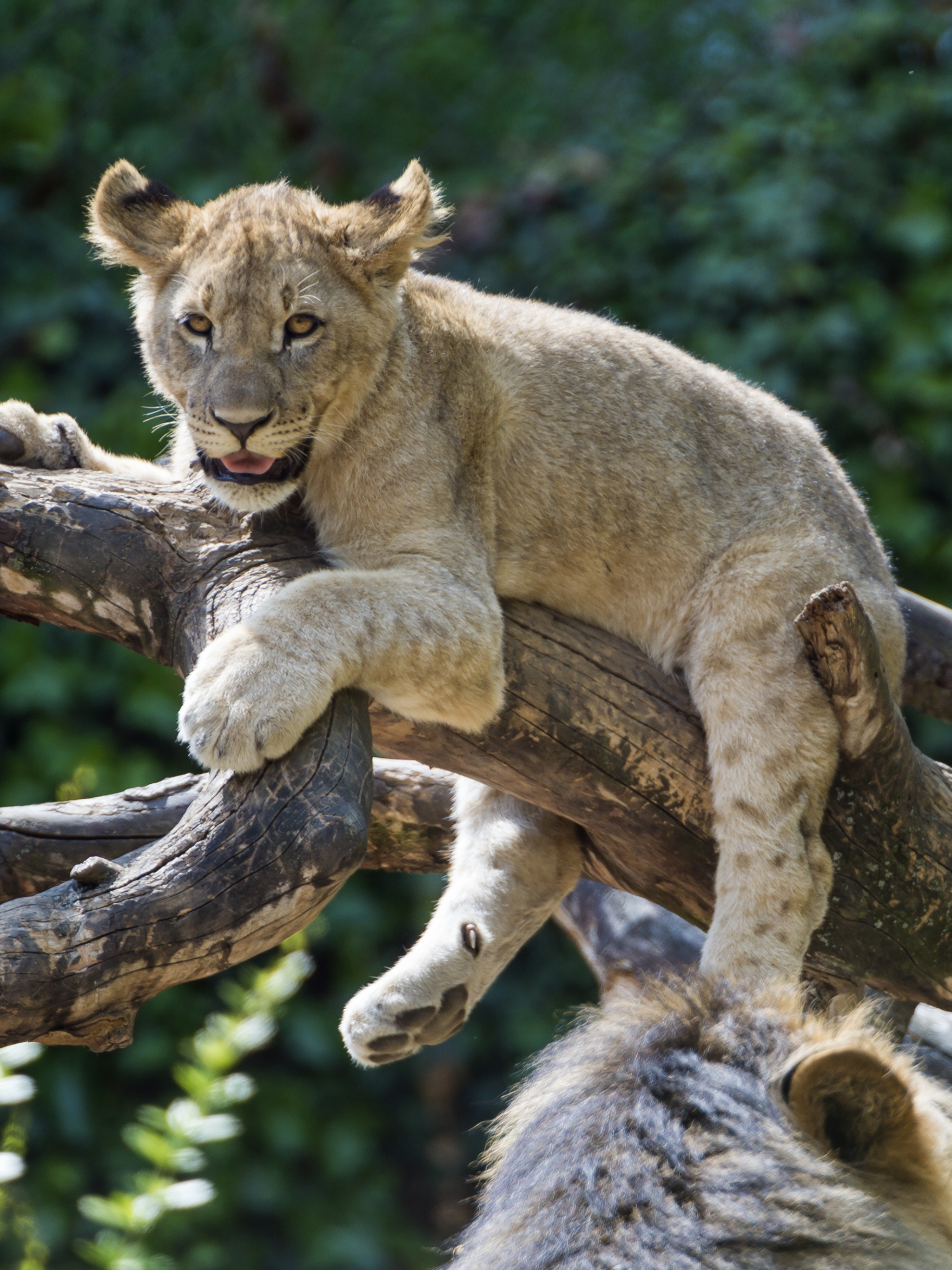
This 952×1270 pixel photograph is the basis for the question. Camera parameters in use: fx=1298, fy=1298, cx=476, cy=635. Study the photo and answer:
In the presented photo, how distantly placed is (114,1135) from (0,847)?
Result: 260 centimetres

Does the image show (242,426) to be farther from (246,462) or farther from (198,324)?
(198,324)

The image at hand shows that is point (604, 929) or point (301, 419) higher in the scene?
point (301, 419)

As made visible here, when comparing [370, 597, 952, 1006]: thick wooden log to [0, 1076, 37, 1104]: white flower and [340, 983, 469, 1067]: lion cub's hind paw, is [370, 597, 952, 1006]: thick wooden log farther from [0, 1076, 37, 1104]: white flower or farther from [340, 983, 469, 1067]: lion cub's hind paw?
[0, 1076, 37, 1104]: white flower

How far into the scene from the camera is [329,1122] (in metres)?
5.45

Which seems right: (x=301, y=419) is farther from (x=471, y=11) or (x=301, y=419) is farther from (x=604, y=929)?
(x=471, y=11)

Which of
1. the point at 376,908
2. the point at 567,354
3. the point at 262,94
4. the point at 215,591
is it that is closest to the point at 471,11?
the point at 262,94

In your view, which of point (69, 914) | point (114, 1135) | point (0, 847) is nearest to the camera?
point (69, 914)

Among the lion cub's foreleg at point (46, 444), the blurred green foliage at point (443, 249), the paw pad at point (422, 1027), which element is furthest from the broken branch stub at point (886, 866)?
the blurred green foliage at point (443, 249)

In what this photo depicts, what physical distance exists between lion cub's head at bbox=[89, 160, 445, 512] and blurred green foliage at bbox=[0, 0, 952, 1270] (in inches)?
92.7

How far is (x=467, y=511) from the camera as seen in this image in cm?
304

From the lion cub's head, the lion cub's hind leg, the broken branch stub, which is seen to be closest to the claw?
the lion cub's head

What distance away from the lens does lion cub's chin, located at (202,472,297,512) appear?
2.74 m

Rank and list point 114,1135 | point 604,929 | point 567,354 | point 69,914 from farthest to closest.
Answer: point 114,1135 < point 604,929 < point 567,354 < point 69,914

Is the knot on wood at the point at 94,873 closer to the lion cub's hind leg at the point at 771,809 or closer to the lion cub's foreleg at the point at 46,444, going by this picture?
the lion cub's foreleg at the point at 46,444
